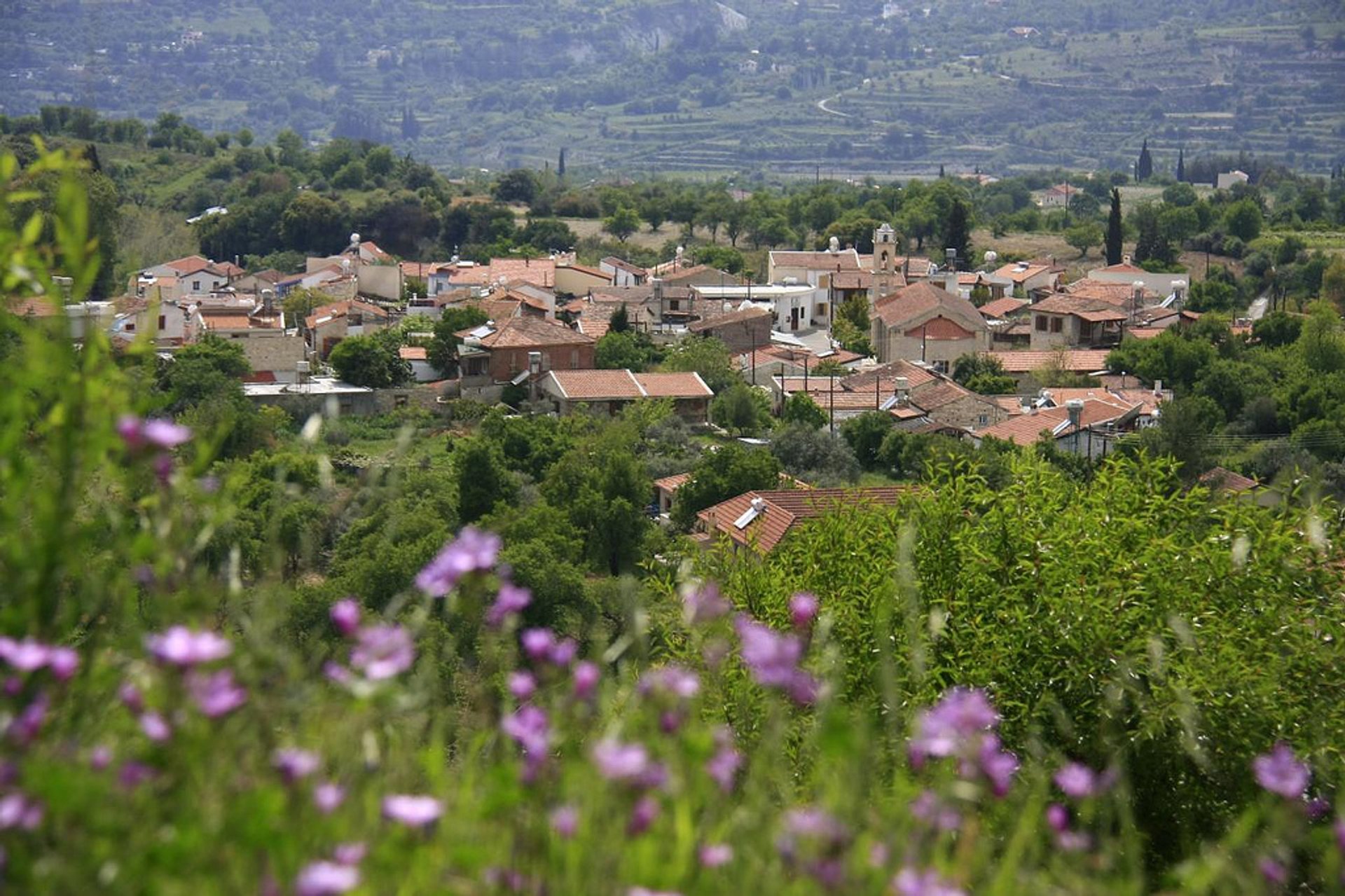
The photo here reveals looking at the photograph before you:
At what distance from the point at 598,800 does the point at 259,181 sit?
6458 centimetres

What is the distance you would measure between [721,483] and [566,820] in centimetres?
2086

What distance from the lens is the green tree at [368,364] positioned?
106ft

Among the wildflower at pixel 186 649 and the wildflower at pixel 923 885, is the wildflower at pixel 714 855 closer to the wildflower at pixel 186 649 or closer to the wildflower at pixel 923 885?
the wildflower at pixel 923 885

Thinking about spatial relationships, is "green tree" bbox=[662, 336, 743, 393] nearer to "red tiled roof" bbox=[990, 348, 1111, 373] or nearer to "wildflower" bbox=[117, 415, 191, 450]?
"red tiled roof" bbox=[990, 348, 1111, 373]

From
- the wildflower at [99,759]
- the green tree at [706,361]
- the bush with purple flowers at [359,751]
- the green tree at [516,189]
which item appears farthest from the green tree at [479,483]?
the green tree at [516,189]

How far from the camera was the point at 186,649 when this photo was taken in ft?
6.77

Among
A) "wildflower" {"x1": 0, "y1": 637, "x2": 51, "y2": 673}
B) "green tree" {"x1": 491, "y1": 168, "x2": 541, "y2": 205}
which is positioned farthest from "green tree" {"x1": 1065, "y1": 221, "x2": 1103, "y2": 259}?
"wildflower" {"x1": 0, "y1": 637, "x2": 51, "y2": 673}

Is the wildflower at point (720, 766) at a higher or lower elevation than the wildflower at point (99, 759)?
lower

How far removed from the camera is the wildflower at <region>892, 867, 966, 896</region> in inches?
82.2

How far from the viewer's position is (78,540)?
2652mm

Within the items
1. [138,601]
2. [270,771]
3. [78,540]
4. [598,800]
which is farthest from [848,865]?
[138,601]

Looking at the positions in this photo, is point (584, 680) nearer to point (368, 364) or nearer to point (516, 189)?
point (368, 364)

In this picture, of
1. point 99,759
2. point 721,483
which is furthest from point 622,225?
point 99,759

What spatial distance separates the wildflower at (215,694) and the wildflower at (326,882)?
0.25 metres
